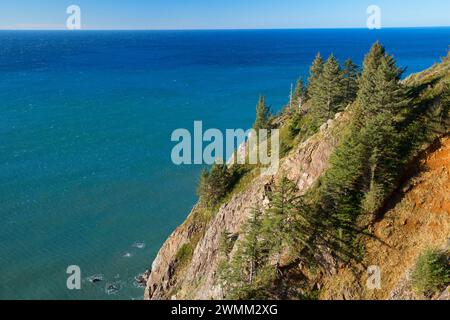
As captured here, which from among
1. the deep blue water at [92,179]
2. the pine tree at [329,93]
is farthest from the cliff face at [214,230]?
the pine tree at [329,93]

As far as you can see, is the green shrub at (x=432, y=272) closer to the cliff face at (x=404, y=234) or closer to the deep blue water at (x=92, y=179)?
the cliff face at (x=404, y=234)

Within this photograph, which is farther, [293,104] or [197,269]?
[293,104]

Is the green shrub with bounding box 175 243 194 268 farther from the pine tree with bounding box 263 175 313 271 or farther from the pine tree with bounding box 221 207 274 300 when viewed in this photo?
the pine tree with bounding box 263 175 313 271

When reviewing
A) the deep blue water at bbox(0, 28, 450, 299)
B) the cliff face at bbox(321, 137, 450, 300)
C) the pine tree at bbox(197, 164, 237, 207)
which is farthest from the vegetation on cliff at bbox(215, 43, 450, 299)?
the deep blue water at bbox(0, 28, 450, 299)

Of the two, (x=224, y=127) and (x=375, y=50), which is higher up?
(x=375, y=50)

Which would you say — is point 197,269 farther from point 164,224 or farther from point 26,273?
point 26,273

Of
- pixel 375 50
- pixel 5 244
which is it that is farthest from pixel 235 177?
pixel 5 244

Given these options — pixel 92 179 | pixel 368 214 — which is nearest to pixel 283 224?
pixel 368 214
